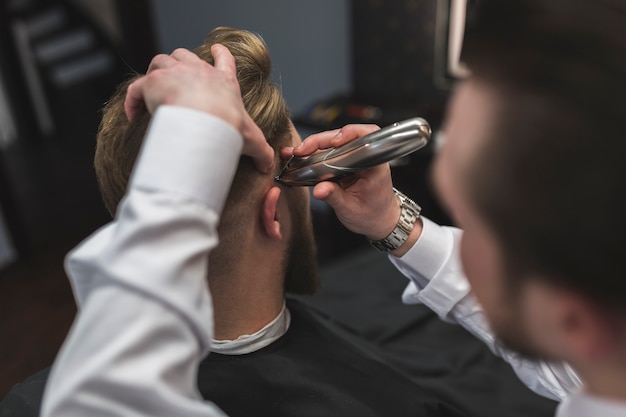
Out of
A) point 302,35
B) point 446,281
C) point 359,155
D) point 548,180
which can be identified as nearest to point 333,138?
point 359,155

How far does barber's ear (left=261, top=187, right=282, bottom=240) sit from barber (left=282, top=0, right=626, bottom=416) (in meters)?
0.37

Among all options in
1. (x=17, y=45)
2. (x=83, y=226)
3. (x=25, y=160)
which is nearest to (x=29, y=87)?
(x=17, y=45)

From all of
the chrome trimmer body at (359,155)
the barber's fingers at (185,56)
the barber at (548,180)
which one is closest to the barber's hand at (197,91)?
the barber's fingers at (185,56)

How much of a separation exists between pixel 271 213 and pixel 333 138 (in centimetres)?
15

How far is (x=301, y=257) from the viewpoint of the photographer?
1131 millimetres

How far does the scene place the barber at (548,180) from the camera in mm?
494

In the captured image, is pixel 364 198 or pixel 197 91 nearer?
pixel 197 91

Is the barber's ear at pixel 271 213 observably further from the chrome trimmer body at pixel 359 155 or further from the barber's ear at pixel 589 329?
the barber's ear at pixel 589 329

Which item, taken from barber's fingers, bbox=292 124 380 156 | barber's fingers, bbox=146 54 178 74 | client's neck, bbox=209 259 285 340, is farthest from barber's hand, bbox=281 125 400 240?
barber's fingers, bbox=146 54 178 74

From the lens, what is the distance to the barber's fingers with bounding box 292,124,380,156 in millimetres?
925

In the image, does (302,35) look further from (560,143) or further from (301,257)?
(560,143)

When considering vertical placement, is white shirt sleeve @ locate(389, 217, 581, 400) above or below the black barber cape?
above

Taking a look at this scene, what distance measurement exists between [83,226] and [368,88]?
5.06 feet

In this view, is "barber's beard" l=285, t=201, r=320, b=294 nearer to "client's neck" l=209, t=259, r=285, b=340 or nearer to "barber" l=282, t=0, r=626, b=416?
"client's neck" l=209, t=259, r=285, b=340
